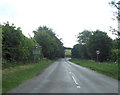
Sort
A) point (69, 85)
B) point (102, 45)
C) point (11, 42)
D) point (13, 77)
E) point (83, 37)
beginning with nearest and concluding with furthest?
point (69, 85) < point (13, 77) < point (11, 42) < point (102, 45) < point (83, 37)

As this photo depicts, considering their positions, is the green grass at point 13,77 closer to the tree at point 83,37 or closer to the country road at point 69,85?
the country road at point 69,85

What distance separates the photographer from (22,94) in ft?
26.4

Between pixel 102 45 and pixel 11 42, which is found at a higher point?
pixel 102 45

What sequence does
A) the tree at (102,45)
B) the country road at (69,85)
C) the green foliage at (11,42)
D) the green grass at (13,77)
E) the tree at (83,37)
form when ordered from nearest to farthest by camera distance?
the country road at (69,85), the green grass at (13,77), the green foliage at (11,42), the tree at (102,45), the tree at (83,37)

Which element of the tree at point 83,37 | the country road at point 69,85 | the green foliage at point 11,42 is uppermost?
the tree at point 83,37

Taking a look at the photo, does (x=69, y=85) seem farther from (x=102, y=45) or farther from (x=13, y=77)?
(x=102, y=45)

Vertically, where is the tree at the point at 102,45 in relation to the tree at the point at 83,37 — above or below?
below

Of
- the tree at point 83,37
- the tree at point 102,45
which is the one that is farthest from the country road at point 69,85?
the tree at point 83,37

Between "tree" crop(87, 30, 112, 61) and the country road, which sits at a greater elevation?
"tree" crop(87, 30, 112, 61)

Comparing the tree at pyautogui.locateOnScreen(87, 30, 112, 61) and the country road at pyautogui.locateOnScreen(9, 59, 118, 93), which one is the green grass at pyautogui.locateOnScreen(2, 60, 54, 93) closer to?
the country road at pyautogui.locateOnScreen(9, 59, 118, 93)

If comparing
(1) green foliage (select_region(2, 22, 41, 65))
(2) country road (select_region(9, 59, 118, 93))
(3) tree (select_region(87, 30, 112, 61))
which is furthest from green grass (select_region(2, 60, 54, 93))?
(3) tree (select_region(87, 30, 112, 61))

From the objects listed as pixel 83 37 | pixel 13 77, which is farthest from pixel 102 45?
pixel 13 77

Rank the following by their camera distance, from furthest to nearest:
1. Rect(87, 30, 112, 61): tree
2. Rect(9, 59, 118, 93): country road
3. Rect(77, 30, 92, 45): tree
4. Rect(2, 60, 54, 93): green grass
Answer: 1. Rect(77, 30, 92, 45): tree
2. Rect(87, 30, 112, 61): tree
3. Rect(2, 60, 54, 93): green grass
4. Rect(9, 59, 118, 93): country road

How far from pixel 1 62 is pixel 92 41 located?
41864 millimetres
